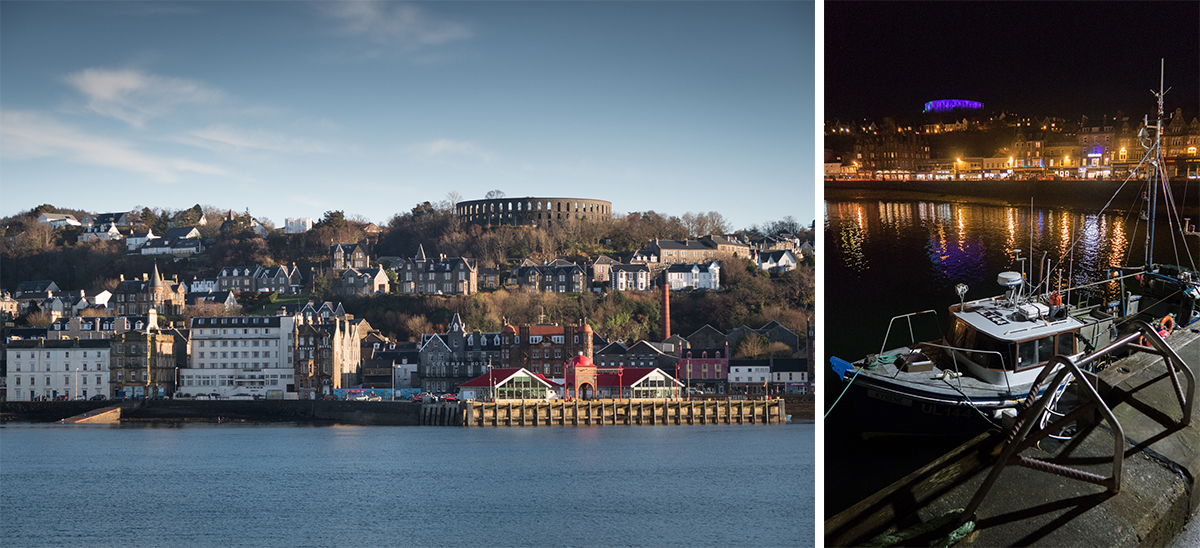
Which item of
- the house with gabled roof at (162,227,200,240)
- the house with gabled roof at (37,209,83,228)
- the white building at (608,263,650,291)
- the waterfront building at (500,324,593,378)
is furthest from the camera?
the house with gabled roof at (162,227,200,240)

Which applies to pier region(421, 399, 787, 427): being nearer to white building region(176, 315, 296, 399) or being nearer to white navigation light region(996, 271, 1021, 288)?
white building region(176, 315, 296, 399)

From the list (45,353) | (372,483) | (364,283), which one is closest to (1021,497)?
(372,483)

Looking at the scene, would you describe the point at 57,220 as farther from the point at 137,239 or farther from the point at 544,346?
the point at 544,346

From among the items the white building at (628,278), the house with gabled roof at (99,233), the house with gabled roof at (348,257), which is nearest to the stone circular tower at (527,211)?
the white building at (628,278)

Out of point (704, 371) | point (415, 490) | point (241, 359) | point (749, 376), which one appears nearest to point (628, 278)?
point (704, 371)

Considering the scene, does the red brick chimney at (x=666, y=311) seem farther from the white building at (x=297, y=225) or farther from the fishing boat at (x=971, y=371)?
the fishing boat at (x=971, y=371)

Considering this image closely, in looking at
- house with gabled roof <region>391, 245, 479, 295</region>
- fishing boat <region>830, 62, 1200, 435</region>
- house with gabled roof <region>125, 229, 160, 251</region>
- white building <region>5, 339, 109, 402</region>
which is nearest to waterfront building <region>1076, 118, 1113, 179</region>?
fishing boat <region>830, 62, 1200, 435</region>
